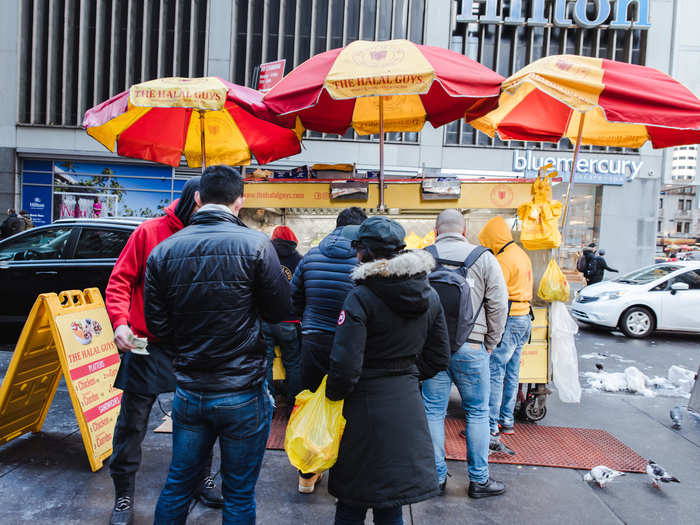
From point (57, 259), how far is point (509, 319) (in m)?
6.30

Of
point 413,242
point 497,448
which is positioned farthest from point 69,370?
point 497,448

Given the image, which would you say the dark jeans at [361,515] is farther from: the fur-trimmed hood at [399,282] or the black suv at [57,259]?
the black suv at [57,259]

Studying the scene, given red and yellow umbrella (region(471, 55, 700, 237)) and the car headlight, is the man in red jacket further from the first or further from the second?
the car headlight

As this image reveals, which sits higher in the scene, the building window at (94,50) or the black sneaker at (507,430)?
the building window at (94,50)

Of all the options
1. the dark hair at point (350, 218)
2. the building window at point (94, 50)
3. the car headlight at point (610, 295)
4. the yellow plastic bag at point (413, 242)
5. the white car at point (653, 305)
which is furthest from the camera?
the building window at point (94, 50)

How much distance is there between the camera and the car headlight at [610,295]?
32.7 ft

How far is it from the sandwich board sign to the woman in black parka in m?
2.21

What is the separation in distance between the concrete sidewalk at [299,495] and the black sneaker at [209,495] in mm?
49

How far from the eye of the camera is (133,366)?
2809mm

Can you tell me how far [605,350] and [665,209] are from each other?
98.0 metres

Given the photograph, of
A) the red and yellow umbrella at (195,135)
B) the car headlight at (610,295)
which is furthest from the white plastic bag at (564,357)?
the car headlight at (610,295)

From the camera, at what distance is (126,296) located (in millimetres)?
2805

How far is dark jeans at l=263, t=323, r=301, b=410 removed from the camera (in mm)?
4621

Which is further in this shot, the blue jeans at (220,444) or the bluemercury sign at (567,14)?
the bluemercury sign at (567,14)
